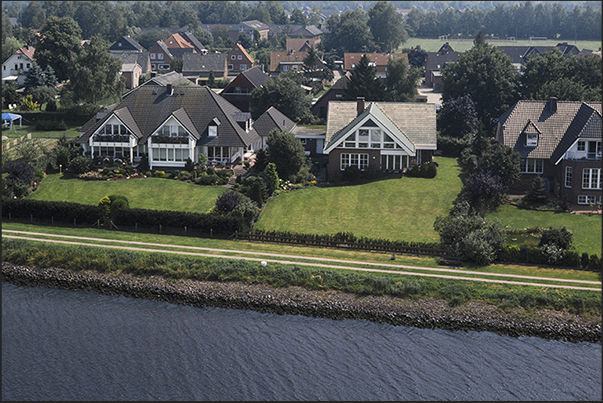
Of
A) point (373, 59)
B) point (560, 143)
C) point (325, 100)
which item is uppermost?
point (373, 59)

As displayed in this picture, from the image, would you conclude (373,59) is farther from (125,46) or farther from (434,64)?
(125,46)

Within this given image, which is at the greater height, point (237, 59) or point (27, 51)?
point (27, 51)

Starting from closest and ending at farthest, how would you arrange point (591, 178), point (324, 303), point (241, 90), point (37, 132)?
point (324, 303) < point (591, 178) < point (37, 132) < point (241, 90)

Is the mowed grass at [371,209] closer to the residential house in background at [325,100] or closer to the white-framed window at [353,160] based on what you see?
the white-framed window at [353,160]

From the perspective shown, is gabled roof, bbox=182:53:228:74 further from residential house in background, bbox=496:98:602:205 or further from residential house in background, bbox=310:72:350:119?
residential house in background, bbox=496:98:602:205

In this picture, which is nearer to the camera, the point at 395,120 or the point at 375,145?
the point at 375,145

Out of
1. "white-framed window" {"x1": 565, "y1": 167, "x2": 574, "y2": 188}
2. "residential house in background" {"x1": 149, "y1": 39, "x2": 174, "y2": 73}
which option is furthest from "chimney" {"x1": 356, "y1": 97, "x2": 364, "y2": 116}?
"residential house in background" {"x1": 149, "y1": 39, "x2": 174, "y2": 73}

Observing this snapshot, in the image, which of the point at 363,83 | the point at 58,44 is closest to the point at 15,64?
the point at 58,44

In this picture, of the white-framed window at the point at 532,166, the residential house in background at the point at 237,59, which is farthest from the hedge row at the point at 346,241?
the residential house in background at the point at 237,59
